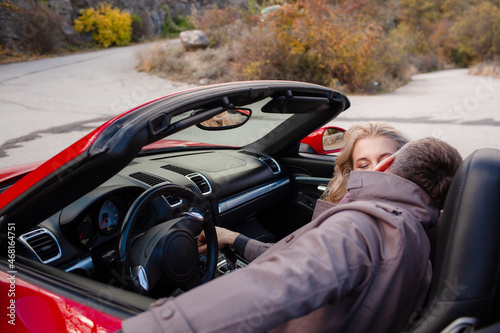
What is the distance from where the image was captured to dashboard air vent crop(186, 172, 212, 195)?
273 centimetres

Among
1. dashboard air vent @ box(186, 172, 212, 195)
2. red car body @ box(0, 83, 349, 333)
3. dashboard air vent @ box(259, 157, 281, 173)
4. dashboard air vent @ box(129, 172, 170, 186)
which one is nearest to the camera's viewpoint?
red car body @ box(0, 83, 349, 333)

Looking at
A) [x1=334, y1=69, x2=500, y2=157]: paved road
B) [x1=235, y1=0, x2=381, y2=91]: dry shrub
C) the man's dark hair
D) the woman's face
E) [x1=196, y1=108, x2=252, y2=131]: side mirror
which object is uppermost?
the man's dark hair

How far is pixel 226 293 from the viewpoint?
1018mm

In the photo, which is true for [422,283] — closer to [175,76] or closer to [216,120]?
[216,120]

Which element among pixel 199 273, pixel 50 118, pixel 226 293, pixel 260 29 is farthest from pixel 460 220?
pixel 260 29

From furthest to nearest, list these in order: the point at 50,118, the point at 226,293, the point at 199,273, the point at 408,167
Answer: the point at 50,118, the point at 199,273, the point at 408,167, the point at 226,293

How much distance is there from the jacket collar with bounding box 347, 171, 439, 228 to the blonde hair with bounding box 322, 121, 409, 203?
0.81 metres

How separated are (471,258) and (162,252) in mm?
1228

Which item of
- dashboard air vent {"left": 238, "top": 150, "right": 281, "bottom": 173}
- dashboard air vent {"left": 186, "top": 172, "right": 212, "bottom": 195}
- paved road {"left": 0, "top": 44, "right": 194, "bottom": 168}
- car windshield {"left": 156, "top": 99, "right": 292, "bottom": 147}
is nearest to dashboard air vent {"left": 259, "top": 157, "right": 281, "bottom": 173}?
dashboard air vent {"left": 238, "top": 150, "right": 281, "bottom": 173}

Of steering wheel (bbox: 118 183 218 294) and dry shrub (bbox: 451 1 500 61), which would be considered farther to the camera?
dry shrub (bbox: 451 1 500 61)

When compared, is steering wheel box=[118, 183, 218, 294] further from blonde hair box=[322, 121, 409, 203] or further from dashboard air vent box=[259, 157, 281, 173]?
dashboard air vent box=[259, 157, 281, 173]

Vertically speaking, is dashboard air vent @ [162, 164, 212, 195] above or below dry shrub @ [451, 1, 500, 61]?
above

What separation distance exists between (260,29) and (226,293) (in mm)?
14779

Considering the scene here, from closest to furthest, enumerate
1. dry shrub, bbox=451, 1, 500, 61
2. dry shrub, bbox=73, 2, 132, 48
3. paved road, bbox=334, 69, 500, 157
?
paved road, bbox=334, 69, 500, 157 < dry shrub, bbox=73, 2, 132, 48 < dry shrub, bbox=451, 1, 500, 61
